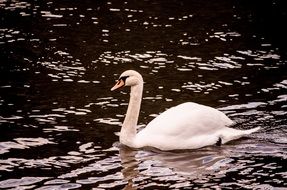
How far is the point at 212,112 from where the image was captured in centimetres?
1347

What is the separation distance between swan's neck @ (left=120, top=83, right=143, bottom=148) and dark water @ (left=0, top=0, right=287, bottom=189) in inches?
9.0

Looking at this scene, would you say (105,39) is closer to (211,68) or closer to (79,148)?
(211,68)

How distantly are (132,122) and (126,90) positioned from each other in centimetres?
376

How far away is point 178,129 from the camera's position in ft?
42.7

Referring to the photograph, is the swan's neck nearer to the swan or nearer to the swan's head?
the swan

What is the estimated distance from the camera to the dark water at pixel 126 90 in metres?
11.9

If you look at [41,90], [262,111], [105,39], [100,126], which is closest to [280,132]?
[262,111]

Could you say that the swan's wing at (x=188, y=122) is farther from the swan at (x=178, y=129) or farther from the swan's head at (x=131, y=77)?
the swan's head at (x=131, y=77)

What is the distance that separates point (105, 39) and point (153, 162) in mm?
9838

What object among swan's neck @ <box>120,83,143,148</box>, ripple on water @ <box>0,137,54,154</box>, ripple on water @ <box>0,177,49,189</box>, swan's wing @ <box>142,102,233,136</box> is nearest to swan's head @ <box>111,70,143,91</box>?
swan's neck @ <box>120,83,143,148</box>

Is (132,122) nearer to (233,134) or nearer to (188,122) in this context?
(188,122)

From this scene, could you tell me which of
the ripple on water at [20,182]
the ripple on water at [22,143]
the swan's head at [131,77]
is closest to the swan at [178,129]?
the swan's head at [131,77]

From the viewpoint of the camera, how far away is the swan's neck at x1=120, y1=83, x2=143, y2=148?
13.2 meters

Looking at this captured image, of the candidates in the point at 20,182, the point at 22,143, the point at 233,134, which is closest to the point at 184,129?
the point at 233,134
